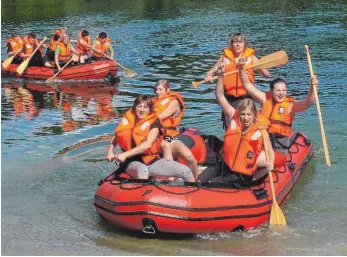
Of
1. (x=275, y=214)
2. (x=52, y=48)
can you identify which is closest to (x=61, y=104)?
(x=52, y=48)

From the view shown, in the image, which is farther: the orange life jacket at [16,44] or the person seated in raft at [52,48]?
the orange life jacket at [16,44]

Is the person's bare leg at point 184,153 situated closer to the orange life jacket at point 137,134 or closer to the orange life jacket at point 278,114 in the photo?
the orange life jacket at point 137,134

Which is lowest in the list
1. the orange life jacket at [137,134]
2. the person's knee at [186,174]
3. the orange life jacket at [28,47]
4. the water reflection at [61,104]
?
the water reflection at [61,104]

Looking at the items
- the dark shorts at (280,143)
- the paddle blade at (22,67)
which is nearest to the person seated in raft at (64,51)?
the paddle blade at (22,67)

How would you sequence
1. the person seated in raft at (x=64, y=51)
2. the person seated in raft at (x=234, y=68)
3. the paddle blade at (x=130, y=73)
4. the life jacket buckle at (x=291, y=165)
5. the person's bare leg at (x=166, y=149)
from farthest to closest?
the paddle blade at (x=130, y=73)
the person seated in raft at (x=64, y=51)
the person seated in raft at (x=234, y=68)
the life jacket buckle at (x=291, y=165)
the person's bare leg at (x=166, y=149)

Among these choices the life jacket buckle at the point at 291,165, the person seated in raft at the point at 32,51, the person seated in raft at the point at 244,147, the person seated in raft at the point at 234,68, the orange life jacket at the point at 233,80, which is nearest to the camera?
the person seated in raft at the point at 244,147

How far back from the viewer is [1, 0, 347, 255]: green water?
729 centimetres

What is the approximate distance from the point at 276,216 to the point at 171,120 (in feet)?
5.79

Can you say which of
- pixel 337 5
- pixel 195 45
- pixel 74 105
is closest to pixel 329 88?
pixel 74 105

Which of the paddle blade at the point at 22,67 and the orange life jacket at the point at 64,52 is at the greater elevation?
the orange life jacket at the point at 64,52

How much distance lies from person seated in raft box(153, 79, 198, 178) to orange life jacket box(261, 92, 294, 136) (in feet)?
3.66

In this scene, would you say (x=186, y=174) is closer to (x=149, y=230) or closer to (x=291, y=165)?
(x=149, y=230)

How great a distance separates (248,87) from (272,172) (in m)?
1.35

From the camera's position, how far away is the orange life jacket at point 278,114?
8805 mm
